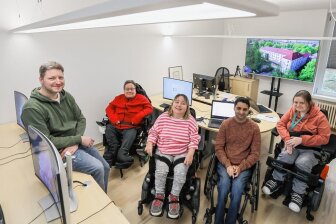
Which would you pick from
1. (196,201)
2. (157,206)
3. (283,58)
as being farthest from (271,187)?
(283,58)

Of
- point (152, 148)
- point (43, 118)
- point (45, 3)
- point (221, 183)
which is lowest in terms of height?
point (221, 183)

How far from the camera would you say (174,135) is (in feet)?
7.87

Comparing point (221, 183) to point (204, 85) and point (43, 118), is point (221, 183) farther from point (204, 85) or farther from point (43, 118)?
point (204, 85)

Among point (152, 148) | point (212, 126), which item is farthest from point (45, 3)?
point (212, 126)

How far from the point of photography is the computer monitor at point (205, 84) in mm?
3898

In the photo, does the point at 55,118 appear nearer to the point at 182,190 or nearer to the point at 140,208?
the point at 140,208

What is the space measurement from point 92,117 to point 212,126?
6.11 feet

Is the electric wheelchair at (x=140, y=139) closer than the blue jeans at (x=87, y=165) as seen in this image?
No

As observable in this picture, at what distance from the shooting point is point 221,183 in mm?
2135

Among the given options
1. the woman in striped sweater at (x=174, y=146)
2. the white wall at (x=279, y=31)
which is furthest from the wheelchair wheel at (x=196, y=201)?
the white wall at (x=279, y=31)

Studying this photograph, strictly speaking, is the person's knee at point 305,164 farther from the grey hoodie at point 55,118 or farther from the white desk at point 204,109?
the grey hoodie at point 55,118

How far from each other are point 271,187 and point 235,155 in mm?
615

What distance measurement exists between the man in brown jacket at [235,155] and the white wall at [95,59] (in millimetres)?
2073

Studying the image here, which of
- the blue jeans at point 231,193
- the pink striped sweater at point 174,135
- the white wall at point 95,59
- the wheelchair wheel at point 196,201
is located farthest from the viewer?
the white wall at point 95,59
